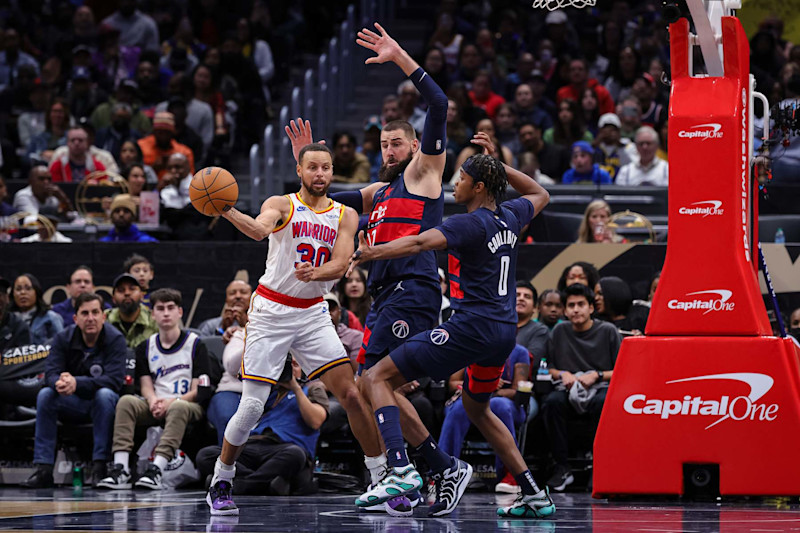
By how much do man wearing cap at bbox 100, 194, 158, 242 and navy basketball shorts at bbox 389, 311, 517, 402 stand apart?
6.11 m

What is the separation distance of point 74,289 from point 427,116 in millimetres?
5325

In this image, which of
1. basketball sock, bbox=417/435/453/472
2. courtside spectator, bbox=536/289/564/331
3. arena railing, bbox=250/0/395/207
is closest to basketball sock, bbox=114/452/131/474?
→ basketball sock, bbox=417/435/453/472

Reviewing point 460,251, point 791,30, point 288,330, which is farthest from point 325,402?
point 791,30

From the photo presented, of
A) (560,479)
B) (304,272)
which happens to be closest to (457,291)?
(304,272)

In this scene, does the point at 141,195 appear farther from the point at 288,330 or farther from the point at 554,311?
the point at 288,330

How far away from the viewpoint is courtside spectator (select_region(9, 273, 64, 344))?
11.4 m

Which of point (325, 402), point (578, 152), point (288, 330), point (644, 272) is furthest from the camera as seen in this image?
point (578, 152)

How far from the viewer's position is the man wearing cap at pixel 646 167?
1394cm

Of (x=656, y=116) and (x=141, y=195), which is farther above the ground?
(x=656, y=116)

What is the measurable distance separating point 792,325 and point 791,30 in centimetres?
848

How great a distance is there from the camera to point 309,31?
20312 mm

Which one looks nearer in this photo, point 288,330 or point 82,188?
point 288,330

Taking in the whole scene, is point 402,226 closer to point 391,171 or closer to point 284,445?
point 391,171

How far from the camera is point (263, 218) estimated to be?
738 cm
